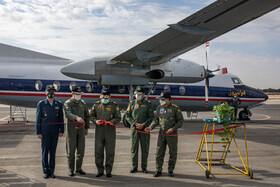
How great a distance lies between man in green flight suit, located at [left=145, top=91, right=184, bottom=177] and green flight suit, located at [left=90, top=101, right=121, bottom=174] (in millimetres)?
882

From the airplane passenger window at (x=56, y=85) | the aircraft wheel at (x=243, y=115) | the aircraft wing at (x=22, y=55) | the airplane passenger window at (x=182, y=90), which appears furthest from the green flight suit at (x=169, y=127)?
the aircraft wheel at (x=243, y=115)

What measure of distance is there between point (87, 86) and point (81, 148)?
8971 mm

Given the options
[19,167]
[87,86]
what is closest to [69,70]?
[87,86]

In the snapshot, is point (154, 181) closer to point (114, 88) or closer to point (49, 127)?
point (49, 127)

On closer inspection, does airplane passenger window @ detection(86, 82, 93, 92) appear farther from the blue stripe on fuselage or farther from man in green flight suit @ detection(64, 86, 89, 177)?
man in green flight suit @ detection(64, 86, 89, 177)

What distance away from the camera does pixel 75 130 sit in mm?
6094

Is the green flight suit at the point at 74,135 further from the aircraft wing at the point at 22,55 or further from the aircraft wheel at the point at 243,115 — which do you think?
the aircraft wheel at the point at 243,115

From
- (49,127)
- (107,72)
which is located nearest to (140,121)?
(49,127)

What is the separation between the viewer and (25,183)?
17.6ft

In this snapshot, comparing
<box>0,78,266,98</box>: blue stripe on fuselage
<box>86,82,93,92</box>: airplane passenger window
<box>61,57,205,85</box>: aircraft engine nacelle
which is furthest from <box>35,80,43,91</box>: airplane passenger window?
<box>86,82,93,92</box>: airplane passenger window

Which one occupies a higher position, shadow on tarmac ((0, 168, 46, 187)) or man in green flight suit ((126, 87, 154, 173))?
man in green flight suit ((126, 87, 154, 173))

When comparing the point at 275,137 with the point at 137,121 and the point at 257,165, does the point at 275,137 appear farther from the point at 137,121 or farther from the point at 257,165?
the point at 137,121

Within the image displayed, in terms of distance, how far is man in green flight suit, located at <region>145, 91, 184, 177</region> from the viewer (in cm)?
599

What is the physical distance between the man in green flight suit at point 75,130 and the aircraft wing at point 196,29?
455cm
